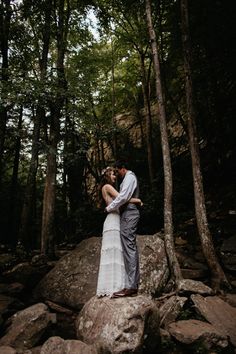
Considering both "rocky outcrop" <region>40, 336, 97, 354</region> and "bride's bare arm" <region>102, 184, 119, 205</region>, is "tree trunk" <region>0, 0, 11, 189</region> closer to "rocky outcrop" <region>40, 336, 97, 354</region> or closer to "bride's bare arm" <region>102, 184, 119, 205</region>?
"bride's bare arm" <region>102, 184, 119, 205</region>

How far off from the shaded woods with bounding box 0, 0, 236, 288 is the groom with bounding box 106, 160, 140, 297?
8.05 feet

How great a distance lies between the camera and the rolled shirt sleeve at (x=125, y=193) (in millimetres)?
5656

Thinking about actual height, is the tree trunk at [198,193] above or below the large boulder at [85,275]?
above

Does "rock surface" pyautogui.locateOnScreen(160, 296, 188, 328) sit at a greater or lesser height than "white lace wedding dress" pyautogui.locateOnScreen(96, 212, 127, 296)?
lesser

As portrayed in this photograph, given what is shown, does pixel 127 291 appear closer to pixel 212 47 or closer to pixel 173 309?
pixel 173 309

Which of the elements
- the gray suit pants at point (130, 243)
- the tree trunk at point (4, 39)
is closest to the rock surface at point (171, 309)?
the gray suit pants at point (130, 243)

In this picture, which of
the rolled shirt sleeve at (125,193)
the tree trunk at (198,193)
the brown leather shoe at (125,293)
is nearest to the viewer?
the brown leather shoe at (125,293)

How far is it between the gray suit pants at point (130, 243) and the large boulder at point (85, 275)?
7.16ft

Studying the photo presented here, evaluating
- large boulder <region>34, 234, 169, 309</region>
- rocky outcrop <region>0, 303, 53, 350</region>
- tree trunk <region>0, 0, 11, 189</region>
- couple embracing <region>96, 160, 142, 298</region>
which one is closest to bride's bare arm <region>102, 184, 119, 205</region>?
couple embracing <region>96, 160, 142, 298</region>

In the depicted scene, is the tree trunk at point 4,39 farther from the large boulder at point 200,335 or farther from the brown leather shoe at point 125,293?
the large boulder at point 200,335

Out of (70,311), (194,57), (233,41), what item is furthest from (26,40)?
(70,311)

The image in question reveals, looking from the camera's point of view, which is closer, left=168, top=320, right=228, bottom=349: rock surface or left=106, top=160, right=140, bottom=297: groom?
left=168, top=320, right=228, bottom=349: rock surface

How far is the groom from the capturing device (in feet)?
18.2

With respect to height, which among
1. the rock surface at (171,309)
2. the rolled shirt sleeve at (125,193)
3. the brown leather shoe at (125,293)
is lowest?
the rock surface at (171,309)
